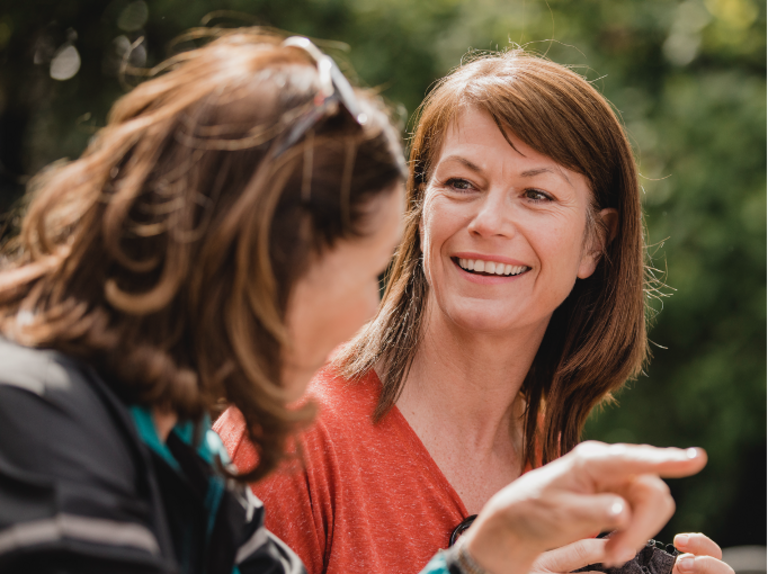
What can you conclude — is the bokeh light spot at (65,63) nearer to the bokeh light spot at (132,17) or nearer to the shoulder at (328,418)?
the bokeh light spot at (132,17)

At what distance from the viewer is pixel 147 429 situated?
109cm

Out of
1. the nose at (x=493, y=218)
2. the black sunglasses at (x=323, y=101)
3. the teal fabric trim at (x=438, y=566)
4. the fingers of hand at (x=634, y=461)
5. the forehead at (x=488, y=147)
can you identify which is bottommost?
the teal fabric trim at (x=438, y=566)

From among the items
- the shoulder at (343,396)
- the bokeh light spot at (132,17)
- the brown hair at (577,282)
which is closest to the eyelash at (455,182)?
the brown hair at (577,282)

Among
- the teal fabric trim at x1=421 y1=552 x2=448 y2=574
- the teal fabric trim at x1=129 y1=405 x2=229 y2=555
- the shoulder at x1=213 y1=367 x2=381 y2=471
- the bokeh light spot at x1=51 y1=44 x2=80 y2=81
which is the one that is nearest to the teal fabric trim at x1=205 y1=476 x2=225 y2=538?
the teal fabric trim at x1=129 y1=405 x2=229 y2=555

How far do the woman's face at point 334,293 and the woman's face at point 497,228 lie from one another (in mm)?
829

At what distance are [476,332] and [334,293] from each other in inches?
39.9

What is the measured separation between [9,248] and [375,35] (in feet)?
11.4

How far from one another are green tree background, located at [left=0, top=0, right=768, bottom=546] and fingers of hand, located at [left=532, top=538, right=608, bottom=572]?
2.51 m

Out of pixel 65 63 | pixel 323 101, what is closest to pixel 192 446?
pixel 323 101

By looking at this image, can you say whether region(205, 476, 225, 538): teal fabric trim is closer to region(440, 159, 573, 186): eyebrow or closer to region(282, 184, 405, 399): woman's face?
region(282, 184, 405, 399): woman's face

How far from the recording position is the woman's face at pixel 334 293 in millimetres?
1172

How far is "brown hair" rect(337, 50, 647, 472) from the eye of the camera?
210cm

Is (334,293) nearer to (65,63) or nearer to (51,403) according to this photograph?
(51,403)

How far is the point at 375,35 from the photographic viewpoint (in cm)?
450
